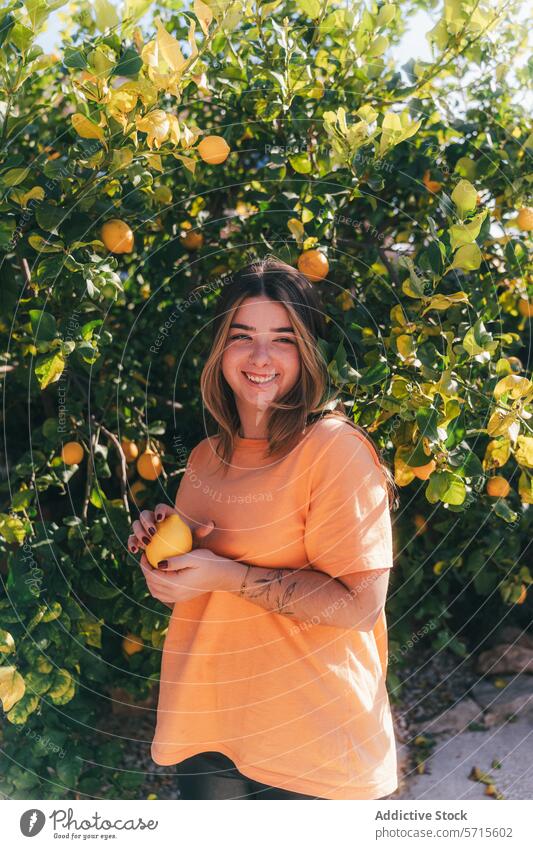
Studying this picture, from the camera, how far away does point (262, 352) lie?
3.58 feet

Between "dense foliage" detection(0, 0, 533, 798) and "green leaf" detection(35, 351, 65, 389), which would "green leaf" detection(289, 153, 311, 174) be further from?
"green leaf" detection(35, 351, 65, 389)

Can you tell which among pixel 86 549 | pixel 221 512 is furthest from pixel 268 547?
pixel 86 549

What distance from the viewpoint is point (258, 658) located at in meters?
1.06

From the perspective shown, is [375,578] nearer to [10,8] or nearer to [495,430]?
[495,430]

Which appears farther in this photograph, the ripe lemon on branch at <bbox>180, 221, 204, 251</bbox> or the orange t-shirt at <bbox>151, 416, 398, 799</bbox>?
the ripe lemon on branch at <bbox>180, 221, 204, 251</bbox>

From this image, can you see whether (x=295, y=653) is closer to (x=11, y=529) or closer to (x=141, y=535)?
(x=141, y=535)

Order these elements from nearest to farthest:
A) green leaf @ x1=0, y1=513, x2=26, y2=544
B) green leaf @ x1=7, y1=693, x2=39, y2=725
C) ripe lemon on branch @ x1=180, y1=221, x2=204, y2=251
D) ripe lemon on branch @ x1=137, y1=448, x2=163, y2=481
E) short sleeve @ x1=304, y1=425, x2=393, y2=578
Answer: short sleeve @ x1=304, y1=425, x2=393, y2=578 → green leaf @ x1=7, y1=693, x2=39, y2=725 → green leaf @ x1=0, y1=513, x2=26, y2=544 → ripe lemon on branch @ x1=137, y1=448, x2=163, y2=481 → ripe lemon on branch @ x1=180, y1=221, x2=204, y2=251

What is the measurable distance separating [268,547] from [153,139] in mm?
584

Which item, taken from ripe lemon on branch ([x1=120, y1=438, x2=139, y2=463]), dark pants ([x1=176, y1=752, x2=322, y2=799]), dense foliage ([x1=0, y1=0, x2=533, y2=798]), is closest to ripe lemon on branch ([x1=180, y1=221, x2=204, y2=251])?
dense foliage ([x1=0, y1=0, x2=533, y2=798])

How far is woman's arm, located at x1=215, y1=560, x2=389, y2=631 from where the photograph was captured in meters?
0.99

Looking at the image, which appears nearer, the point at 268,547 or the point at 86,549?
the point at 268,547

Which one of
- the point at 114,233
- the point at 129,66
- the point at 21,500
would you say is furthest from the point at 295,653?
the point at 129,66

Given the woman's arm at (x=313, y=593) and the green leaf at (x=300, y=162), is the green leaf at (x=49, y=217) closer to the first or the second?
the green leaf at (x=300, y=162)

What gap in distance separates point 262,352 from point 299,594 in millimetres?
333
